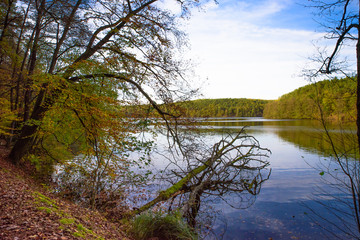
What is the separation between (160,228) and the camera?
216 inches

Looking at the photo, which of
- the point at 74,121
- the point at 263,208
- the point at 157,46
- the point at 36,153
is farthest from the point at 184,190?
the point at 36,153

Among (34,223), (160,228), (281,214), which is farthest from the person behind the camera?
(281,214)

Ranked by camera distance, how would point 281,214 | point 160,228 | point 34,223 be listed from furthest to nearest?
point 281,214 → point 160,228 → point 34,223

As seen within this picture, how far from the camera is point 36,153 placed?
10438mm

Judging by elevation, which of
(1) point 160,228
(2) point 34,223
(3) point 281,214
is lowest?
(3) point 281,214

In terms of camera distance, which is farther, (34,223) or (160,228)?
(160,228)

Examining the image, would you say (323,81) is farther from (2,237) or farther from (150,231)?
(2,237)

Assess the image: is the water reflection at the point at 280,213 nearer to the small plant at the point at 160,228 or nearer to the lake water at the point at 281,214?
the lake water at the point at 281,214

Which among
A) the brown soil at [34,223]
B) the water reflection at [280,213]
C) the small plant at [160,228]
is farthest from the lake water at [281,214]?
the brown soil at [34,223]

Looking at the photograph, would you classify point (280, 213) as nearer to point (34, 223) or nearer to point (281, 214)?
point (281, 214)

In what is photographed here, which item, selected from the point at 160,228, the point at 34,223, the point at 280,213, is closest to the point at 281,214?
the point at 280,213

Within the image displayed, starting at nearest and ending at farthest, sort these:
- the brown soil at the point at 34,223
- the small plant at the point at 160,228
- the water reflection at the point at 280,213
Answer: the brown soil at the point at 34,223, the small plant at the point at 160,228, the water reflection at the point at 280,213

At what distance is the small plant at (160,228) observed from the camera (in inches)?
204

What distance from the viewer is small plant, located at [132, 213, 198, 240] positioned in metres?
5.18
